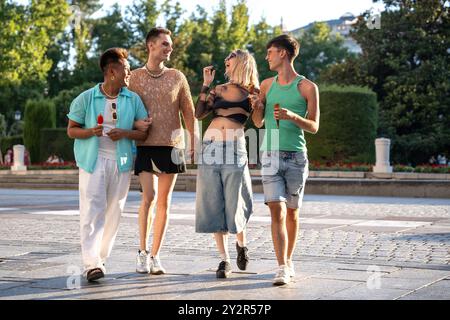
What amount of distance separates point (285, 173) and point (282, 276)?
0.85 meters

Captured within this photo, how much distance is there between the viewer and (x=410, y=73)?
33688 mm

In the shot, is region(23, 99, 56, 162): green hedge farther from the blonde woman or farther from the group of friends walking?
the blonde woman

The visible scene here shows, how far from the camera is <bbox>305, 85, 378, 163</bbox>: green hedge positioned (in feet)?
92.5

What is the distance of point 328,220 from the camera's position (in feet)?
43.3

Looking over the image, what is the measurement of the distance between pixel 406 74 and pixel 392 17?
8.83 feet

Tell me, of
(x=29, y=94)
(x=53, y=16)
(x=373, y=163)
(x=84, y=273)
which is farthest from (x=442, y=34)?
(x=84, y=273)

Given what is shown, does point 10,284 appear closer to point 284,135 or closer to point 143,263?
point 143,263

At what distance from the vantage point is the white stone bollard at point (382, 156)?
26.3 m

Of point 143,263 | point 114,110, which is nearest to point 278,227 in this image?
point 143,263

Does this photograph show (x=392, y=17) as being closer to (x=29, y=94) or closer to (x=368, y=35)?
(x=368, y=35)

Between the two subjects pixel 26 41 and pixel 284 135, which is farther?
pixel 26 41

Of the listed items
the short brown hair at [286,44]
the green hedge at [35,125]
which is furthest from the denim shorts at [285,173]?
the green hedge at [35,125]

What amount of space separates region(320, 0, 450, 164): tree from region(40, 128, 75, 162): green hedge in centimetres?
1173

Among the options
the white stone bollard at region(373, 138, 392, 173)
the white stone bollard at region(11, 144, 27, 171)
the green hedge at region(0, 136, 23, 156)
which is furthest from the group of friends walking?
the green hedge at region(0, 136, 23, 156)
